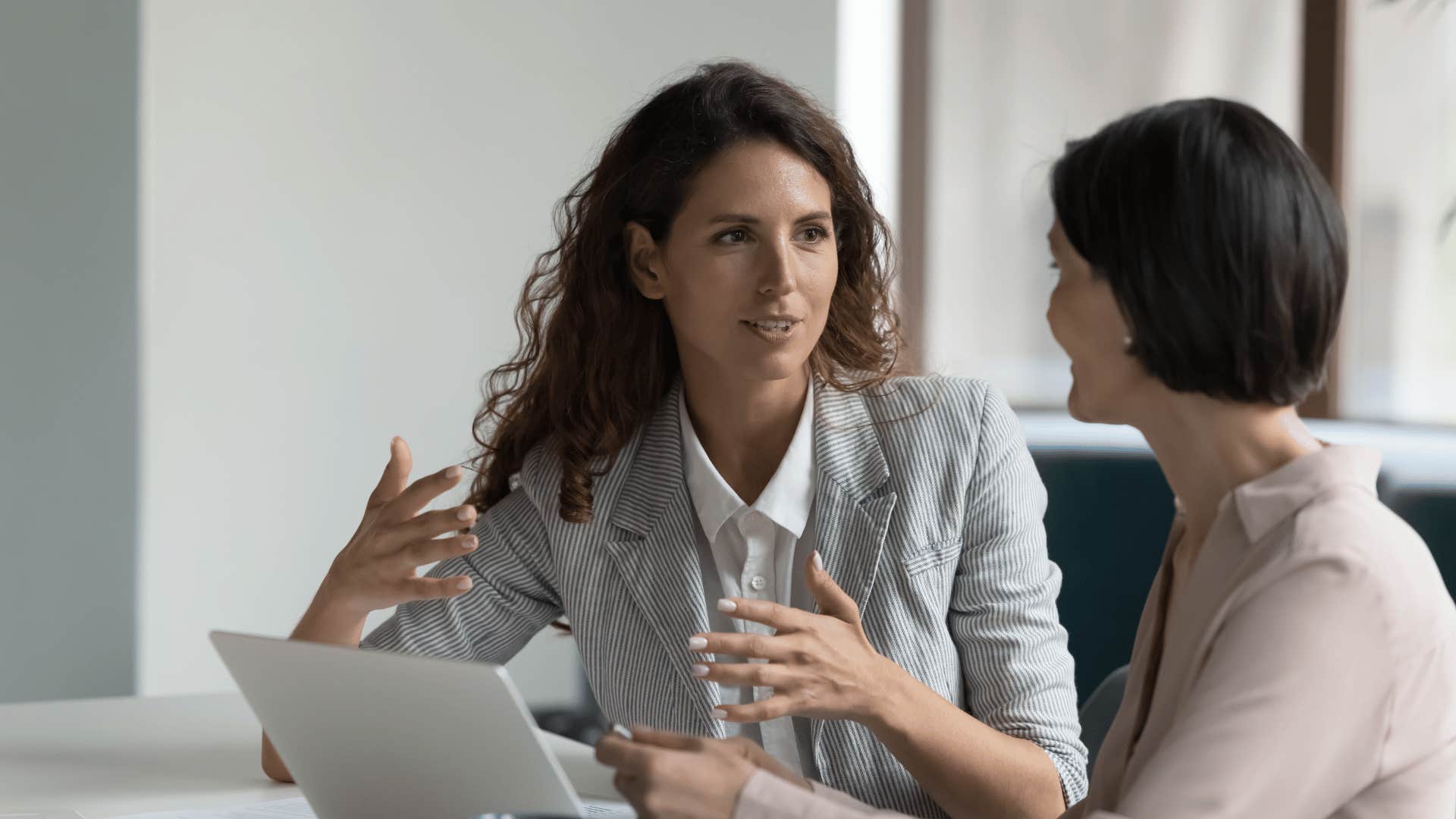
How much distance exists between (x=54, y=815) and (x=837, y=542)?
2.50 feet

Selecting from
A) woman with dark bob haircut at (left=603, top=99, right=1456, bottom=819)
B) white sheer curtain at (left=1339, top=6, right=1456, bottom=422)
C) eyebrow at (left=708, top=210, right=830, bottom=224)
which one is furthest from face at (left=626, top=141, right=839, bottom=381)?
white sheer curtain at (left=1339, top=6, right=1456, bottom=422)

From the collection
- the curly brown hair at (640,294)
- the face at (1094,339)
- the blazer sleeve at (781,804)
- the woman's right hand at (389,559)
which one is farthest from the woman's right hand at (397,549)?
the face at (1094,339)

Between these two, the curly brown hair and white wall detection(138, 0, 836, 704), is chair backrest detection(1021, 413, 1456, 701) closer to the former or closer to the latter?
the curly brown hair

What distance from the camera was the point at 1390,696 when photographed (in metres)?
0.71

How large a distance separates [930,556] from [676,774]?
66cm

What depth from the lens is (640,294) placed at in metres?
1.63

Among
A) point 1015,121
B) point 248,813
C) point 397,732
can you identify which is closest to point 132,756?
point 248,813

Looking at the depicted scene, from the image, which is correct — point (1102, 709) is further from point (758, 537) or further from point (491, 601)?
point (491, 601)

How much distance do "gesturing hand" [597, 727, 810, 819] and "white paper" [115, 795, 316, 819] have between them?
19.4 inches

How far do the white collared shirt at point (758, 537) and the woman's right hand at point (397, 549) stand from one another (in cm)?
30

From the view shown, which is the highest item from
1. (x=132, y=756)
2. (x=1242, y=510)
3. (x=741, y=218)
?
(x=741, y=218)

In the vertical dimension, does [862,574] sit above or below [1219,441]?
below

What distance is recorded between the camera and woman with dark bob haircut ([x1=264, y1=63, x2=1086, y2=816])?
4.49 feet

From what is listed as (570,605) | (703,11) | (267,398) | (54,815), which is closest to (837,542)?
(570,605)
